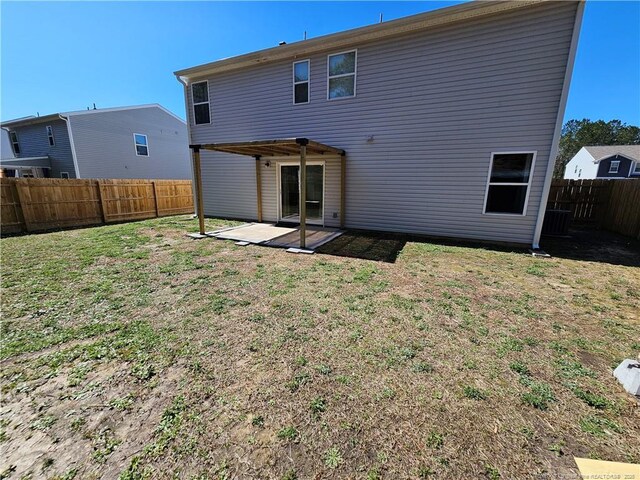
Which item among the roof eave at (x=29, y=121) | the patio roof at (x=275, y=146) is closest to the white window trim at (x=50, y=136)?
the roof eave at (x=29, y=121)

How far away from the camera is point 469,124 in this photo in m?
6.94

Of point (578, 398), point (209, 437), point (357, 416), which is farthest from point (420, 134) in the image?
point (209, 437)

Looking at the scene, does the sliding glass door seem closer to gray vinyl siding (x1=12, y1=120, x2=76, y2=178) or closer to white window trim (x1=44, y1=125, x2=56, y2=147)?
gray vinyl siding (x1=12, y1=120, x2=76, y2=178)

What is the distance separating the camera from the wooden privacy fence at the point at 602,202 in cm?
839

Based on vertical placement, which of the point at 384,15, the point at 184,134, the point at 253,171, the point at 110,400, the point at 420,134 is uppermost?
the point at 384,15

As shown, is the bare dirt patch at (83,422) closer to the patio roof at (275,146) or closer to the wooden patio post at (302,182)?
the wooden patio post at (302,182)

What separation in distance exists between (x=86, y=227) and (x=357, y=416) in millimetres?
11718

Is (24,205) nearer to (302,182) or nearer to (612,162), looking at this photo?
(302,182)

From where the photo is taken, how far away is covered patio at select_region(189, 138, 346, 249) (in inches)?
245

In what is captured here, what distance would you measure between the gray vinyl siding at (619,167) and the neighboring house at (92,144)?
41.5 metres

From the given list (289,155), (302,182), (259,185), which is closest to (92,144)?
(259,185)

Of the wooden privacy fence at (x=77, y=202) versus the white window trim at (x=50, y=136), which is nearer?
the wooden privacy fence at (x=77, y=202)

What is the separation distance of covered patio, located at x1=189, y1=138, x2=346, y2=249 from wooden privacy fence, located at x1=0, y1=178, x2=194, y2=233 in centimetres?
433

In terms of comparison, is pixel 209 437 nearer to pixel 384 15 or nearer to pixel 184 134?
pixel 384 15
